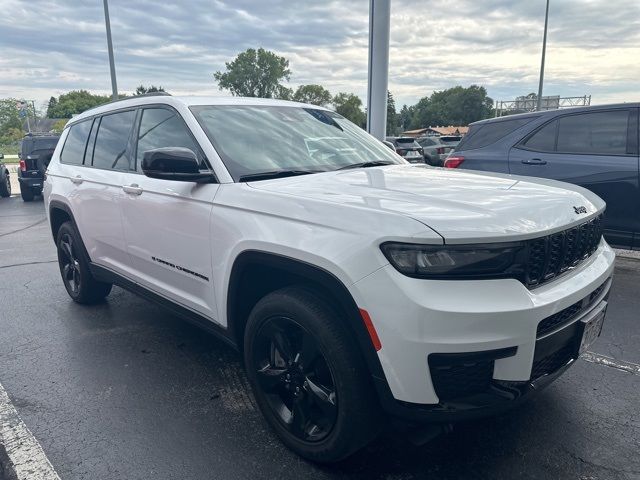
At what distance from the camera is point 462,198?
233 centimetres

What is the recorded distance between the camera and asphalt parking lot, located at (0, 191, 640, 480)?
8.06ft

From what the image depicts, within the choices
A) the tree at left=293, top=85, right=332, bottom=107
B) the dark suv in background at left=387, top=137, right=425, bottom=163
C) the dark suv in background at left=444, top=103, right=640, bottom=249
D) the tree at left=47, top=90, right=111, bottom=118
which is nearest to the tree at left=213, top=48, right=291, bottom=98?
the tree at left=293, top=85, right=332, bottom=107

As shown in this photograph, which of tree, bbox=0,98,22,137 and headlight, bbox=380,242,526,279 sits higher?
tree, bbox=0,98,22,137

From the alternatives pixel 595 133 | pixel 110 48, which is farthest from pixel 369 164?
pixel 110 48

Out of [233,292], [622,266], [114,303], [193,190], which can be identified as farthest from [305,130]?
[622,266]

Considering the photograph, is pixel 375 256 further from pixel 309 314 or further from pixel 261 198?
pixel 261 198

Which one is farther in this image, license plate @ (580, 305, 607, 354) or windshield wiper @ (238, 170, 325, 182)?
windshield wiper @ (238, 170, 325, 182)

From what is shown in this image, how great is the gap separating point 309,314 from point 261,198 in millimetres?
681

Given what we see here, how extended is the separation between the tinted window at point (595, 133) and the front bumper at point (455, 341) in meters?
4.16

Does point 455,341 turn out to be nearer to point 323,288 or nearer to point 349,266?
point 349,266

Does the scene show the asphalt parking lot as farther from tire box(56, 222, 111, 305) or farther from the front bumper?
the front bumper

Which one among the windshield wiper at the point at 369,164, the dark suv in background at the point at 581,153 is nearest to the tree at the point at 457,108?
the dark suv in background at the point at 581,153

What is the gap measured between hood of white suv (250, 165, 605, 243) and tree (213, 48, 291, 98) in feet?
328

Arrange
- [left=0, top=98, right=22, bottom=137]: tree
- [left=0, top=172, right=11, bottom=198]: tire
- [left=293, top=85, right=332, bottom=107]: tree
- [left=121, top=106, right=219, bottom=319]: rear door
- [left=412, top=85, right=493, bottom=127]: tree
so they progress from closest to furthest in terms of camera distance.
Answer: [left=121, top=106, right=219, bottom=319]: rear door < [left=0, top=172, right=11, bottom=198]: tire < [left=0, top=98, right=22, bottom=137]: tree < [left=412, top=85, right=493, bottom=127]: tree < [left=293, top=85, right=332, bottom=107]: tree
